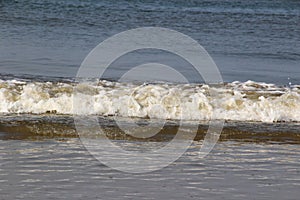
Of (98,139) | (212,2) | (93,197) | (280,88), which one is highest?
(212,2)

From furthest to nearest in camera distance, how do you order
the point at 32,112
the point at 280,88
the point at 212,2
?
the point at 212,2 < the point at 280,88 < the point at 32,112

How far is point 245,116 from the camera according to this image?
8.48 m

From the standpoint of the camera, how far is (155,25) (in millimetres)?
18719

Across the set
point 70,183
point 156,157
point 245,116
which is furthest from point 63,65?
point 70,183

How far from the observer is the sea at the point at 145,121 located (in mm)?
5609

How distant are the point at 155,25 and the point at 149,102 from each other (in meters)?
10.2

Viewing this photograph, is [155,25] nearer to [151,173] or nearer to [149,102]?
[149,102]

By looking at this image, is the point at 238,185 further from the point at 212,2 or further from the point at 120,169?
the point at 212,2

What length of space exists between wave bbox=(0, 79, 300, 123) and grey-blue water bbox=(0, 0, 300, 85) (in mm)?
1566

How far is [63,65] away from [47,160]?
5.38 m

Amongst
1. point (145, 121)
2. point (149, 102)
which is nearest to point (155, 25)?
point (149, 102)

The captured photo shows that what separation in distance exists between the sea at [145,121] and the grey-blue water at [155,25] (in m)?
0.06

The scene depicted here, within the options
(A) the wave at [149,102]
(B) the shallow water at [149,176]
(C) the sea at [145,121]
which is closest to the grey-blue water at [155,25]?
(C) the sea at [145,121]

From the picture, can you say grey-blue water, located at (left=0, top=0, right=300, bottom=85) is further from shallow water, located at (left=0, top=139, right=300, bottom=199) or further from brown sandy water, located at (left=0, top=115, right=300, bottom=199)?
shallow water, located at (left=0, top=139, right=300, bottom=199)
